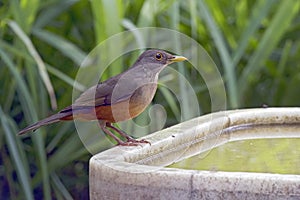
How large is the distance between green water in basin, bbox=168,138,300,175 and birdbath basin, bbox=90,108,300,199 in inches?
0.8

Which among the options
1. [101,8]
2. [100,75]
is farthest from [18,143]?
[101,8]

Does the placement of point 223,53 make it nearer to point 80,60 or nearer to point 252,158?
point 80,60

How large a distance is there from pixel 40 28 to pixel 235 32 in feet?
2.80

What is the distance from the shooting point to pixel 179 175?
128cm

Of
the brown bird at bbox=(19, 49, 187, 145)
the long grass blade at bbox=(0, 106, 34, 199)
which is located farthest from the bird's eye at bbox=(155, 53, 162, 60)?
the long grass blade at bbox=(0, 106, 34, 199)

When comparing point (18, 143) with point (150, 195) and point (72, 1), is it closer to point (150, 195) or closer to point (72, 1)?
point (72, 1)

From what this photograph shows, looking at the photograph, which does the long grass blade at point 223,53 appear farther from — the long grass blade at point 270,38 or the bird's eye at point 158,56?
the bird's eye at point 158,56

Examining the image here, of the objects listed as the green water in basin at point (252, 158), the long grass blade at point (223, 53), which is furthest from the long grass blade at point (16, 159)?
the green water in basin at point (252, 158)

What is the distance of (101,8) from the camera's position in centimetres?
276

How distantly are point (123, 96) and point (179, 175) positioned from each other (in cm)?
46

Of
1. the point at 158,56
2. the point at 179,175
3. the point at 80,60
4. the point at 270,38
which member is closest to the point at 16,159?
the point at 80,60

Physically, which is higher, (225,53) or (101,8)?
(101,8)

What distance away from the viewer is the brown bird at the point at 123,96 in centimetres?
170

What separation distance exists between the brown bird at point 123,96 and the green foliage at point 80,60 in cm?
80
